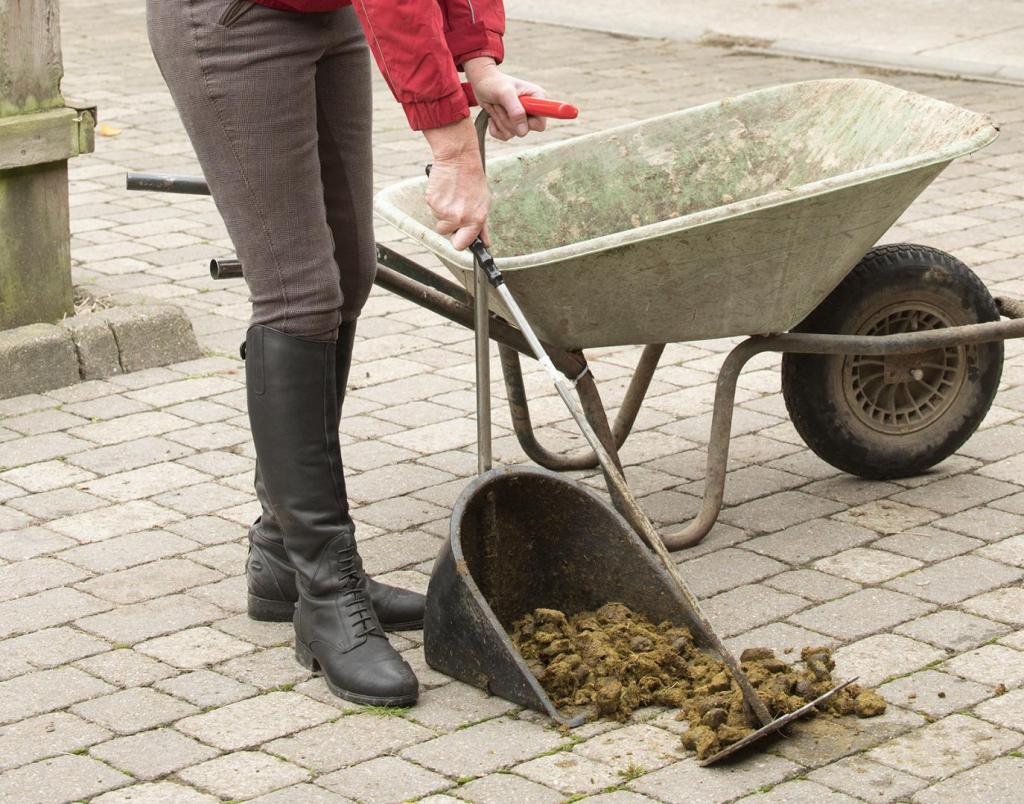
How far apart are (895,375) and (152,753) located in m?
2.18

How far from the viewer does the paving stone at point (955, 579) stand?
12.6ft

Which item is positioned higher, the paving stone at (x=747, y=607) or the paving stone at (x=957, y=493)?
the paving stone at (x=957, y=493)

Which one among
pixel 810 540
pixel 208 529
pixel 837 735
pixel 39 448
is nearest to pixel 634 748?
pixel 837 735

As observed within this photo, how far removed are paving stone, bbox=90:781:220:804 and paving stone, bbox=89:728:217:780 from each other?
0.13 feet

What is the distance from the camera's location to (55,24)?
545 centimetres

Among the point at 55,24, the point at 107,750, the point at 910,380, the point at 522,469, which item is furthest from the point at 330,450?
the point at 55,24

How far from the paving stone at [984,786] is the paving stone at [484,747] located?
2.18ft

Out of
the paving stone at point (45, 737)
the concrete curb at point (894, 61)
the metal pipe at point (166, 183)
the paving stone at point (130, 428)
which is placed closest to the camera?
the paving stone at point (45, 737)

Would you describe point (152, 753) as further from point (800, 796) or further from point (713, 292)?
point (713, 292)

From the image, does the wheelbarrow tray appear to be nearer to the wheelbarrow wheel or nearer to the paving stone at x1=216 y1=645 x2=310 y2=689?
the wheelbarrow wheel

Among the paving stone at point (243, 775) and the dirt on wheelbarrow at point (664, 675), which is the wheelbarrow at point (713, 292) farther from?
the paving stone at point (243, 775)

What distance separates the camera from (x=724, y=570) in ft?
13.1

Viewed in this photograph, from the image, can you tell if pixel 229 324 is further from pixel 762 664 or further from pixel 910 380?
pixel 762 664

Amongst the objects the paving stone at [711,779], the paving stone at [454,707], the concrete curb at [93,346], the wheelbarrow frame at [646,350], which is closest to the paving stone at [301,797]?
the paving stone at [454,707]
